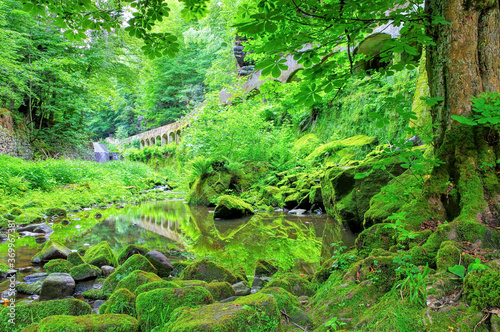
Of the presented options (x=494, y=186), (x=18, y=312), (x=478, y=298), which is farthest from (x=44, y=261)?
(x=494, y=186)

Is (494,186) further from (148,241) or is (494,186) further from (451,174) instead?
(148,241)

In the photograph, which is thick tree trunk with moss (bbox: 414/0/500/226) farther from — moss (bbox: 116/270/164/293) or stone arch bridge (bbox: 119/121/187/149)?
stone arch bridge (bbox: 119/121/187/149)

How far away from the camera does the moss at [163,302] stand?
183 centimetres

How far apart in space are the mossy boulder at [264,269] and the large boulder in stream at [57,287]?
1.90 m

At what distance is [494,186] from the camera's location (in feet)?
7.20

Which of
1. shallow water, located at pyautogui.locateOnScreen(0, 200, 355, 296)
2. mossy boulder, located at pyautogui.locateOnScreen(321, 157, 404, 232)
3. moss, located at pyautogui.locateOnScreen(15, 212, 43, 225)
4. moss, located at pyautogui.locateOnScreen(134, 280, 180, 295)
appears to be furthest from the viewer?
moss, located at pyautogui.locateOnScreen(15, 212, 43, 225)

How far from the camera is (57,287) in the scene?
2.79 meters

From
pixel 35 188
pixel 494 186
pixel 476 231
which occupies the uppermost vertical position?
pixel 35 188

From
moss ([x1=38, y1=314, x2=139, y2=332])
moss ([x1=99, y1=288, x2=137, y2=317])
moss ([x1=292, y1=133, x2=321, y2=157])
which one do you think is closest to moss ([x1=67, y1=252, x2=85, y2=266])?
moss ([x1=99, y1=288, x2=137, y2=317])

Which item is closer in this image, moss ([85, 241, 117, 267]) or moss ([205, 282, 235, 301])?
moss ([205, 282, 235, 301])

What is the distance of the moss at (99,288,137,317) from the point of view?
2121 millimetres

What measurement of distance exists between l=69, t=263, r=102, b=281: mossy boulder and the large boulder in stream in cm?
26

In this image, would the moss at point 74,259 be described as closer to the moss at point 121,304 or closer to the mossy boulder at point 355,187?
the moss at point 121,304

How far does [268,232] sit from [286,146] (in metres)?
6.04
